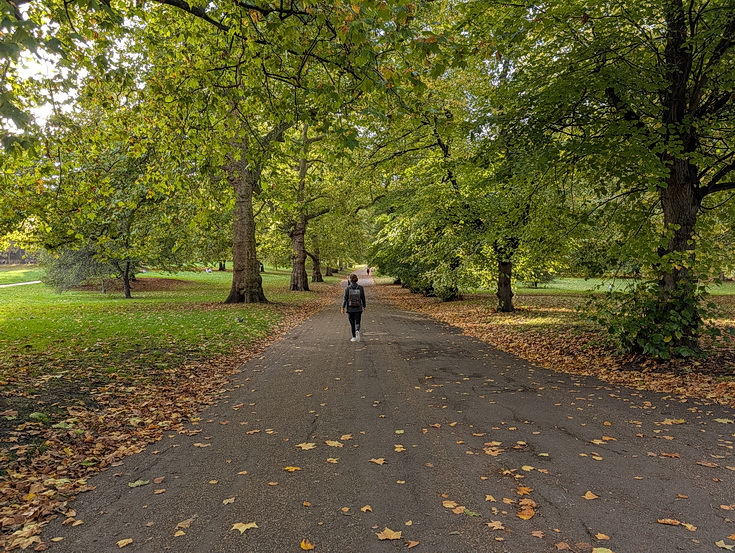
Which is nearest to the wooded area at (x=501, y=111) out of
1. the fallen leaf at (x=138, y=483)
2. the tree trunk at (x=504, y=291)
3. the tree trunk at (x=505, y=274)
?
the fallen leaf at (x=138, y=483)

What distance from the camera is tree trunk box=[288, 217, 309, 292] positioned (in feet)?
101

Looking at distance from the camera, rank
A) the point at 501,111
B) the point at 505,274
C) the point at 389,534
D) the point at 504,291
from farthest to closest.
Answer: the point at 504,291 < the point at 505,274 < the point at 501,111 < the point at 389,534

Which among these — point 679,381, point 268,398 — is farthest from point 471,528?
point 679,381

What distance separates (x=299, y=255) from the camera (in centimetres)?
3125

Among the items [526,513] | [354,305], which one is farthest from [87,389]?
[354,305]

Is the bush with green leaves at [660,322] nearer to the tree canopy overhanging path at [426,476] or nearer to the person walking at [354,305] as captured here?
the tree canopy overhanging path at [426,476]

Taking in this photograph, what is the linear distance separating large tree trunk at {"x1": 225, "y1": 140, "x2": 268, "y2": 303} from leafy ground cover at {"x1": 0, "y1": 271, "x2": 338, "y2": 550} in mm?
5814

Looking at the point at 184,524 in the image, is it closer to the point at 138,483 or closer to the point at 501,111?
the point at 138,483

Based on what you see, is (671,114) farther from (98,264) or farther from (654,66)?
(98,264)

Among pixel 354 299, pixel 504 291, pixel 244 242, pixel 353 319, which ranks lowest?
pixel 353 319

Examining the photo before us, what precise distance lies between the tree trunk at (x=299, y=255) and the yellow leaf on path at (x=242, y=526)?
2683 cm

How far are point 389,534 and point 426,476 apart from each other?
1033 mm

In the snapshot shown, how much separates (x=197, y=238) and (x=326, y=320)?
9011 millimetres

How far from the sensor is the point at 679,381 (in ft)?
25.0
